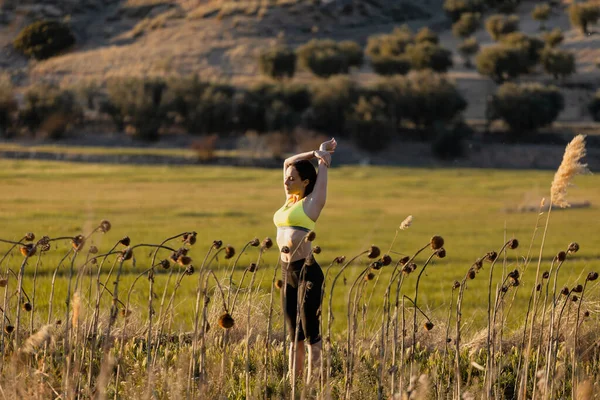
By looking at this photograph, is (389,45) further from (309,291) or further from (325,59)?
(309,291)

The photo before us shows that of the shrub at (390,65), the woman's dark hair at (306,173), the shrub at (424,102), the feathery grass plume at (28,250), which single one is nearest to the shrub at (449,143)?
the shrub at (424,102)

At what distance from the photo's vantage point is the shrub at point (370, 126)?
72.8 metres

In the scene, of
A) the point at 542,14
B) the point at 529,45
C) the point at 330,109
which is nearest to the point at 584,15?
the point at 542,14

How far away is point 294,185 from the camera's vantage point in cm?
743

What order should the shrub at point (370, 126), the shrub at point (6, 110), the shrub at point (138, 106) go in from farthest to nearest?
the shrub at point (6, 110) < the shrub at point (138, 106) < the shrub at point (370, 126)

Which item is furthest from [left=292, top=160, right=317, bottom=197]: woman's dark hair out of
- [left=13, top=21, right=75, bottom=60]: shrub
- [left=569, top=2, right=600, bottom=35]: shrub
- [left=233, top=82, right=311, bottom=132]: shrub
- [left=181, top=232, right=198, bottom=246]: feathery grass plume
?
[left=569, top=2, right=600, bottom=35]: shrub

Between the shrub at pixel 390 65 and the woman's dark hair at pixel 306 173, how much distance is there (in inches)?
3559

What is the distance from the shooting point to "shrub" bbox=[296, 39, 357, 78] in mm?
96812

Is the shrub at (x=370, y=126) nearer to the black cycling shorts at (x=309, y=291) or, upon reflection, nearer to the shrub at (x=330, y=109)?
the shrub at (x=330, y=109)

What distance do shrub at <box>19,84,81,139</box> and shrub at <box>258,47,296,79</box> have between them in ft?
70.8

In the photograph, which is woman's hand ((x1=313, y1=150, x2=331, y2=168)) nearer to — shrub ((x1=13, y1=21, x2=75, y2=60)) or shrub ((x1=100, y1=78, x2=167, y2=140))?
shrub ((x1=100, y1=78, x2=167, y2=140))

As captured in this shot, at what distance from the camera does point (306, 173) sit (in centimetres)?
747

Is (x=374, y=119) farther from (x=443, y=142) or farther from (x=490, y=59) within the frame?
(x=490, y=59)

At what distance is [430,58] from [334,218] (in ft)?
211
